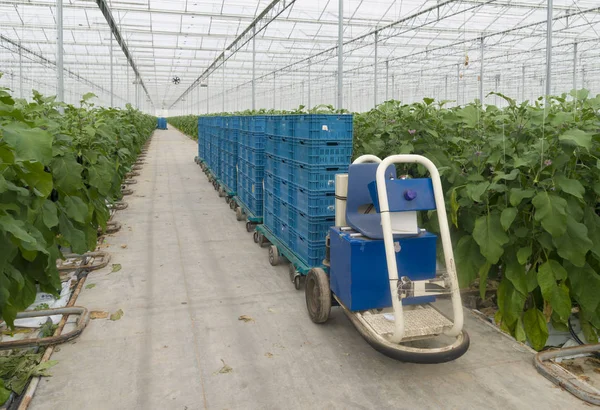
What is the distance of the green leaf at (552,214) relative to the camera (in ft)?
10.4

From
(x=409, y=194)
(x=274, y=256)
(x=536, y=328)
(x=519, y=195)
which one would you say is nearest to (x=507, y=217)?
(x=519, y=195)

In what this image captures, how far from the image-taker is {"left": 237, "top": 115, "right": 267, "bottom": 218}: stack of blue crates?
6.96 m

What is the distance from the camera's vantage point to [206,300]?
14.8 feet

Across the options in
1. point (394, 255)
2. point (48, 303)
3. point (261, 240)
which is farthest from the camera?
point (261, 240)

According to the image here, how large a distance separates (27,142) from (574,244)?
3385mm

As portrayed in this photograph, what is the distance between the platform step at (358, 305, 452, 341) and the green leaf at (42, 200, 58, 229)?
7.22ft

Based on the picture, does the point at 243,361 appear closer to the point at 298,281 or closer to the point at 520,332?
the point at 298,281

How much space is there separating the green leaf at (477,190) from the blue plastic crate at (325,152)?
141 cm

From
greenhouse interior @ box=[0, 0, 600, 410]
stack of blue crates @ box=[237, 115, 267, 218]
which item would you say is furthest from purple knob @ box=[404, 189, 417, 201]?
stack of blue crates @ box=[237, 115, 267, 218]

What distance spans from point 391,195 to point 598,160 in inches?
57.0

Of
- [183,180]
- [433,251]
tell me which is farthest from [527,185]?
[183,180]

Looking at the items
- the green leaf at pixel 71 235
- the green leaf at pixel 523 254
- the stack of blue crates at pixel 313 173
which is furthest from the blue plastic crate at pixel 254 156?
the green leaf at pixel 523 254

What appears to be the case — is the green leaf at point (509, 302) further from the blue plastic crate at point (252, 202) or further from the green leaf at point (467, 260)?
the blue plastic crate at point (252, 202)

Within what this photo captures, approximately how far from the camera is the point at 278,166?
228 inches
